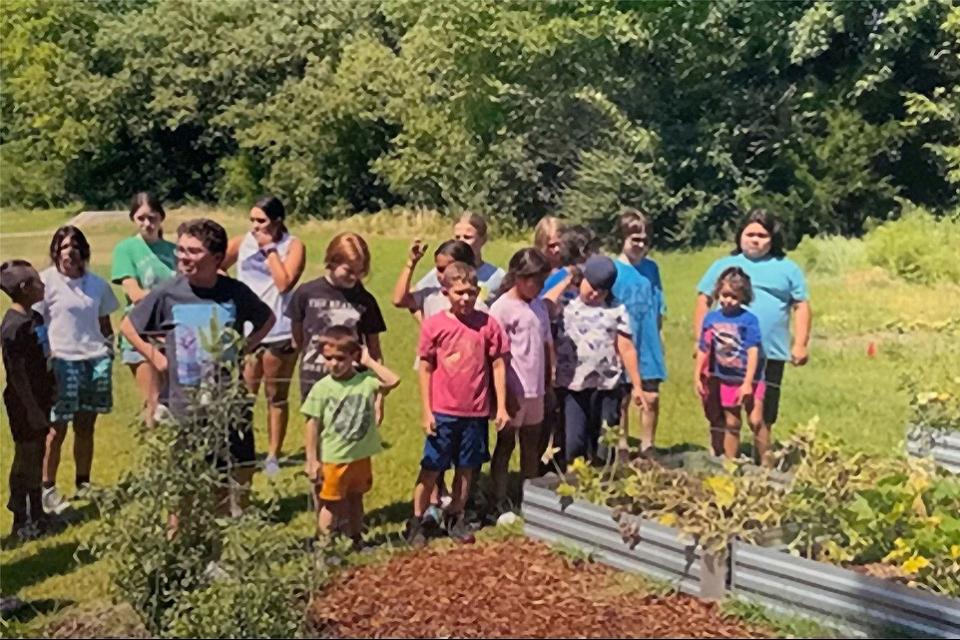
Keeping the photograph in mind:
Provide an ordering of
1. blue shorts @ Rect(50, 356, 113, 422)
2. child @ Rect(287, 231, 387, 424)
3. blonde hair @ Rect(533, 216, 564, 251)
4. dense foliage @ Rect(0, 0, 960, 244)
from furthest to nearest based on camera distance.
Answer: blonde hair @ Rect(533, 216, 564, 251)
dense foliage @ Rect(0, 0, 960, 244)
blue shorts @ Rect(50, 356, 113, 422)
child @ Rect(287, 231, 387, 424)

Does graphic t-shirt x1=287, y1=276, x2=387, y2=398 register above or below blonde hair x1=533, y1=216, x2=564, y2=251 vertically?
below

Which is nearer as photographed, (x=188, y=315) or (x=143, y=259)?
(x=188, y=315)

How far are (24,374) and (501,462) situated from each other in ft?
7.14

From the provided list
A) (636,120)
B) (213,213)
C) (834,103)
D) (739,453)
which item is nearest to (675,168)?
(636,120)

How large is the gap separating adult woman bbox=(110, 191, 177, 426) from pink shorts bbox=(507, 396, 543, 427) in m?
1.70

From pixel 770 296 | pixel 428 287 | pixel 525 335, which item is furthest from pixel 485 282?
pixel 770 296

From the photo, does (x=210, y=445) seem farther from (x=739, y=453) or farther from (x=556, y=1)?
(x=556, y=1)

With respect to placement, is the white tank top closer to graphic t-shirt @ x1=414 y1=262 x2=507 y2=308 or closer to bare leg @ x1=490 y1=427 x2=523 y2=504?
graphic t-shirt @ x1=414 y1=262 x2=507 y2=308

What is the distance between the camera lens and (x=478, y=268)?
6.11 meters

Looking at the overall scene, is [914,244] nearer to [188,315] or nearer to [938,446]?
[938,446]

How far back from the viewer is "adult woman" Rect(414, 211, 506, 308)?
6.00m

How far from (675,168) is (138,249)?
137 inches

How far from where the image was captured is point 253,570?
4.21 metres

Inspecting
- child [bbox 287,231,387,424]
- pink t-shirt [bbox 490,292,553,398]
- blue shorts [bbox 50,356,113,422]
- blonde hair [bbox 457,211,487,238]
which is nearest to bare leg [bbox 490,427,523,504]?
pink t-shirt [bbox 490,292,553,398]
